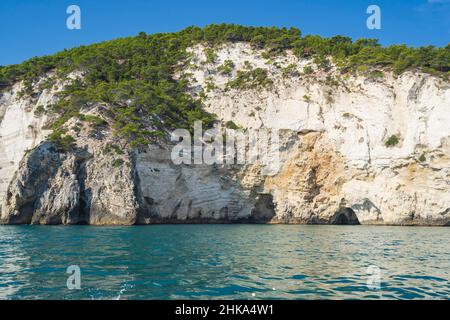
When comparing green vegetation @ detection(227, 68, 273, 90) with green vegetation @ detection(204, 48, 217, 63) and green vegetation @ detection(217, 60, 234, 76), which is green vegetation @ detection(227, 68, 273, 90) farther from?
green vegetation @ detection(204, 48, 217, 63)

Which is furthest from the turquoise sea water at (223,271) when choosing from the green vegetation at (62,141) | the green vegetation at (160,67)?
the green vegetation at (160,67)

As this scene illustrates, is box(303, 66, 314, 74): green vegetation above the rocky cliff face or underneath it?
above

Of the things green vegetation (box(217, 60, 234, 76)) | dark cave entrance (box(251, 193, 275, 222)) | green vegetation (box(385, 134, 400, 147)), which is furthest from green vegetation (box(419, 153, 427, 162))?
green vegetation (box(217, 60, 234, 76))

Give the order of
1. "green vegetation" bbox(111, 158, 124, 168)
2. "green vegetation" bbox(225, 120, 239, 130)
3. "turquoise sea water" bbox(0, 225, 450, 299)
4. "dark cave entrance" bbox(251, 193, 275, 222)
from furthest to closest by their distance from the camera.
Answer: "green vegetation" bbox(225, 120, 239, 130)
"dark cave entrance" bbox(251, 193, 275, 222)
"green vegetation" bbox(111, 158, 124, 168)
"turquoise sea water" bbox(0, 225, 450, 299)

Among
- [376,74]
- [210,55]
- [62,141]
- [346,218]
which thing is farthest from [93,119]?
[376,74]

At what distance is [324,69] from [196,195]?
2347 centimetres

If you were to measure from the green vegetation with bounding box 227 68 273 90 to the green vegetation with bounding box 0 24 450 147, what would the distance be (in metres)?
0.13

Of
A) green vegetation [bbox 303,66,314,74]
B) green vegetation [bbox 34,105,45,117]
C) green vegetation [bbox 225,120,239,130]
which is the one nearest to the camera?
green vegetation [bbox 225,120,239,130]

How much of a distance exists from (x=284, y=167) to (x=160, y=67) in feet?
77.1

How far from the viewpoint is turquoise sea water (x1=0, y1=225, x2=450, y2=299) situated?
32.5 feet

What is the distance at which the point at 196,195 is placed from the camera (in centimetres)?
4428

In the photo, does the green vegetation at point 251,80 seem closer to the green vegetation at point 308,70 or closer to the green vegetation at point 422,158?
the green vegetation at point 308,70

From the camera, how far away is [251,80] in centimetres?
5312
